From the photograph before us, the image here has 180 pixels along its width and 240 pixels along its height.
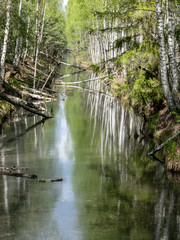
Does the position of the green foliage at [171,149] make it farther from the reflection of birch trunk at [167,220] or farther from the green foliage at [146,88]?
the green foliage at [146,88]

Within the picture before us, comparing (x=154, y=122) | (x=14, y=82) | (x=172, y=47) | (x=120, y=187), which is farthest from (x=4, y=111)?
(x=120, y=187)

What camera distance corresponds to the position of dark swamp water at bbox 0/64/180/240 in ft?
25.0

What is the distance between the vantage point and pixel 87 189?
10.0 m

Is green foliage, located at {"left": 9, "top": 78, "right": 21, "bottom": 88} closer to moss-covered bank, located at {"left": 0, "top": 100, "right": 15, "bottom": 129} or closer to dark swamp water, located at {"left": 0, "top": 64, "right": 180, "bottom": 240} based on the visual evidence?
moss-covered bank, located at {"left": 0, "top": 100, "right": 15, "bottom": 129}

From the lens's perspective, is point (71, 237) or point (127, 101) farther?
point (127, 101)

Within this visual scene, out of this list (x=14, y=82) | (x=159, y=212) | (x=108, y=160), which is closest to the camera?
(x=159, y=212)

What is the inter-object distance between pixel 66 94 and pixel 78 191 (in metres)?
21.7

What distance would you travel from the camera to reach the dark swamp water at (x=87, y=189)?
299 inches

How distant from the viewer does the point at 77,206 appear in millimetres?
8805

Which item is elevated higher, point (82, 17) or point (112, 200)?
point (82, 17)

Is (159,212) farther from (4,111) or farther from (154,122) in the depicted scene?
(4,111)

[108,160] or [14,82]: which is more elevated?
[14,82]

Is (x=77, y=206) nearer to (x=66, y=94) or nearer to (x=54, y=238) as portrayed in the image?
(x=54, y=238)

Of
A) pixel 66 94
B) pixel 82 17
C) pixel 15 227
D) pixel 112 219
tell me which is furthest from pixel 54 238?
pixel 82 17
